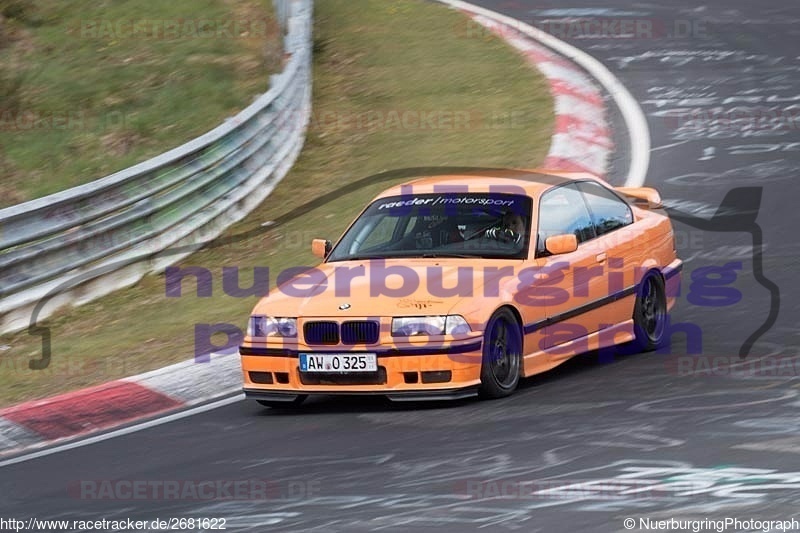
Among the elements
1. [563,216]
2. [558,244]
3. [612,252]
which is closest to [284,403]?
[558,244]

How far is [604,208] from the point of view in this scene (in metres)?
10.2

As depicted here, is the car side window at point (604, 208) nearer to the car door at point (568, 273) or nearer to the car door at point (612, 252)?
the car door at point (612, 252)

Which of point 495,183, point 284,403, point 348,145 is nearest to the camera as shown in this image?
point 284,403

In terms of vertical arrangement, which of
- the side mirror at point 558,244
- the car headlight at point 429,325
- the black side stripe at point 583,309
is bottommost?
the black side stripe at point 583,309

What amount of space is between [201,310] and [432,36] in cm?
1017

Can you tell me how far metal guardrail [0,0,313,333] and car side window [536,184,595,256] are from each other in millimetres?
4667

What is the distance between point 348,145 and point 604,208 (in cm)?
705

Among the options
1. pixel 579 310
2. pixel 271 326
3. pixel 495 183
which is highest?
pixel 495 183

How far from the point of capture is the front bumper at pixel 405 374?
830 centimetres

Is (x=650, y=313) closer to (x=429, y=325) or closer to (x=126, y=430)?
(x=429, y=325)

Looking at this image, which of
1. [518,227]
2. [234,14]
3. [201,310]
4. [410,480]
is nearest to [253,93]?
[234,14]

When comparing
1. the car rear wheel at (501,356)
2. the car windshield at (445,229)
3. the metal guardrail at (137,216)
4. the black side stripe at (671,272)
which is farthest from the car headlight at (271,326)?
the metal guardrail at (137,216)

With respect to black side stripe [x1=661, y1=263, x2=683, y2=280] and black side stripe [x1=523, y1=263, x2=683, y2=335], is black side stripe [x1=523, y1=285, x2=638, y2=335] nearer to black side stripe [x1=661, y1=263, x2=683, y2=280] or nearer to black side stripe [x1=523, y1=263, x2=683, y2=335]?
black side stripe [x1=523, y1=263, x2=683, y2=335]

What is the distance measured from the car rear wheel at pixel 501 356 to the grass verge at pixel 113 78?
7.77 m
